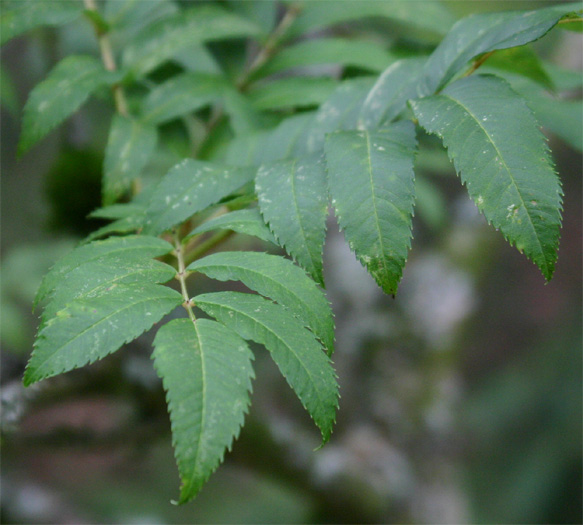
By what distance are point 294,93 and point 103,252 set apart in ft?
2.08

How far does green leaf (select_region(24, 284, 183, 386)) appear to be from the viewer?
46cm

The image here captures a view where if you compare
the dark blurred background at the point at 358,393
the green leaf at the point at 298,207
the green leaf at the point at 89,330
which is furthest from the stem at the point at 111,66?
the green leaf at the point at 89,330

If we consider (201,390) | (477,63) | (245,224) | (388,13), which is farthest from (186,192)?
(388,13)

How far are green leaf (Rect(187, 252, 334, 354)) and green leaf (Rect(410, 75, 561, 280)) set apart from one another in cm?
20

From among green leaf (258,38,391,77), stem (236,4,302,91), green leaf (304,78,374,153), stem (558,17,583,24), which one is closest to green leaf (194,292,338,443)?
green leaf (304,78,374,153)

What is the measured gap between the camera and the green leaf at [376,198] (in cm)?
54

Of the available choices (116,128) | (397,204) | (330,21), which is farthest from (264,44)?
(397,204)

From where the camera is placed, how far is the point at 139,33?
1.11 metres

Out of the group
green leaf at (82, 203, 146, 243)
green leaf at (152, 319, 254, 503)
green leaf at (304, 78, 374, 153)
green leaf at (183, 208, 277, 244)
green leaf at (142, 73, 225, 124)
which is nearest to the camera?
green leaf at (152, 319, 254, 503)

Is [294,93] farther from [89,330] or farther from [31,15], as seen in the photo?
[89,330]

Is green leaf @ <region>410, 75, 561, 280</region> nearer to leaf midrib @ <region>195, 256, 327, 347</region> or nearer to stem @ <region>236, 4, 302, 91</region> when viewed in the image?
leaf midrib @ <region>195, 256, 327, 347</region>

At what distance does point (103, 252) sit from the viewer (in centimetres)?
63

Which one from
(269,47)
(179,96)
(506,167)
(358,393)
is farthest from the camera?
(358,393)

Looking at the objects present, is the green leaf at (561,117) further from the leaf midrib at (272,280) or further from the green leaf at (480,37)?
the leaf midrib at (272,280)
